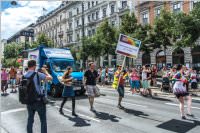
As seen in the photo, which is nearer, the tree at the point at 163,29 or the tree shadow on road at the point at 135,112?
the tree shadow on road at the point at 135,112

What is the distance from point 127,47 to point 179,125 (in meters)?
4.80

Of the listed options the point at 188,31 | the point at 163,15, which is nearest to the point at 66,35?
the point at 163,15

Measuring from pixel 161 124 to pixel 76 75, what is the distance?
27.2ft

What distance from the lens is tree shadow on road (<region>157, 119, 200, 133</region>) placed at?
773 centimetres

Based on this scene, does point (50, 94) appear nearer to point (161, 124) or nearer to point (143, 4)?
point (161, 124)

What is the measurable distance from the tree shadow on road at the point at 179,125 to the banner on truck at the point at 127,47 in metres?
3.98

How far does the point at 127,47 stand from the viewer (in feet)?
40.0

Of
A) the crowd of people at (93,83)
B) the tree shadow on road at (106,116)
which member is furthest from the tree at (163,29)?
the tree shadow on road at (106,116)

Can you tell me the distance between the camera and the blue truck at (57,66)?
52.0ft

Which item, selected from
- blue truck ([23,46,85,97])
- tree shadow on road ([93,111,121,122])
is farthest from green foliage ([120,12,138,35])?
tree shadow on road ([93,111,121,122])

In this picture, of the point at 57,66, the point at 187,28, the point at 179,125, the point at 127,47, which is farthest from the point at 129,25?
the point at 179,125

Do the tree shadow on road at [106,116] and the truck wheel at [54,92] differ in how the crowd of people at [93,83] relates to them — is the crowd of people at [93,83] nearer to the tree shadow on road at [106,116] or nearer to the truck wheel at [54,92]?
the tree shadow on road at [106,116]

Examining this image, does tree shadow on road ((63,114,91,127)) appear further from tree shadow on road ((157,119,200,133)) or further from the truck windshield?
the truck windshield

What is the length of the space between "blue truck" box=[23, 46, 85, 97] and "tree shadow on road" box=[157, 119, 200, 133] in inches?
317
